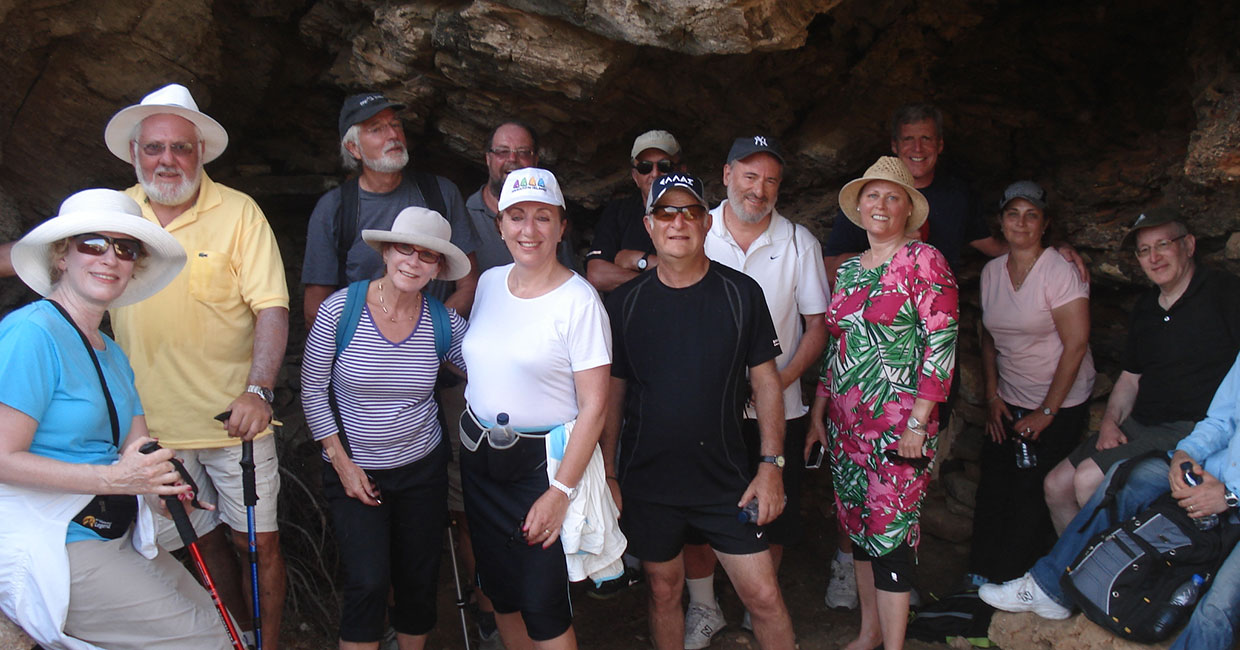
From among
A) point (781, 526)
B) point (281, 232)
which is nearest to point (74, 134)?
point (281, 232)

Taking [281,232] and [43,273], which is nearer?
[43,273]

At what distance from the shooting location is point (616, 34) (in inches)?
171

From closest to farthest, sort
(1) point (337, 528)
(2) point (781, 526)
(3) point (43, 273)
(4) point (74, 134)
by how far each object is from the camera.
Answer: (3) point (43, 273) → (1) point (337, 528) → (2) point (781, 526) → (4) point (74, 134)

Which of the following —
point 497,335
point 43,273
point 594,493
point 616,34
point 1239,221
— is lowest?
point 594,493

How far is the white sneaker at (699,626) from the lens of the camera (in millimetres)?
4684

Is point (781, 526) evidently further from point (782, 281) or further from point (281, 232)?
point (281, 232)

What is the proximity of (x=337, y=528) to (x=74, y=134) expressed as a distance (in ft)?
11.3

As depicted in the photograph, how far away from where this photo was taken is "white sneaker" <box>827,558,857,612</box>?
16.9ft

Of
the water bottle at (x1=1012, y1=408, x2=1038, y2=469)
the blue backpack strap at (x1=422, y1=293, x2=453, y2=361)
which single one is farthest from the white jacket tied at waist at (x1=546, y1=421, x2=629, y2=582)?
the water bottle at (x1=1012, y1=408, x2=1038, y2=469)

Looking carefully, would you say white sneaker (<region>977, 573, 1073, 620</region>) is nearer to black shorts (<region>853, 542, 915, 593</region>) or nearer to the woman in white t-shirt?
black shorts (<region>853, 542, 915, 593</region>)

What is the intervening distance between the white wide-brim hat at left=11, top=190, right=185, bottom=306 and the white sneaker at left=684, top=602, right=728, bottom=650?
3217 mm

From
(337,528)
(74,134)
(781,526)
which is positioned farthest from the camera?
(74,134)

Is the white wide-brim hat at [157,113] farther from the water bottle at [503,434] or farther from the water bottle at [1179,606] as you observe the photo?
the water bottle at [1179,606]

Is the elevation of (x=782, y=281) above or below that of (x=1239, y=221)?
below
